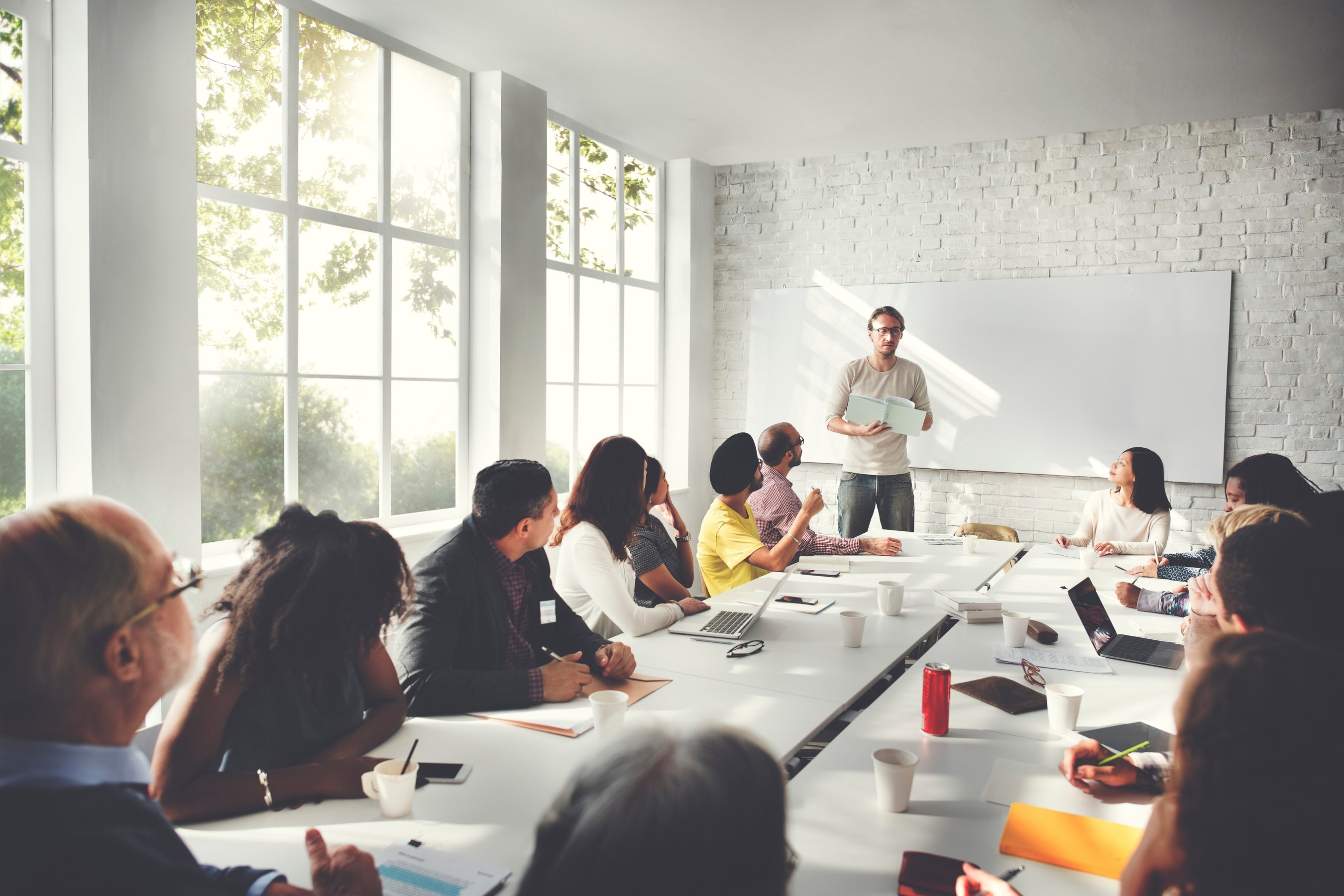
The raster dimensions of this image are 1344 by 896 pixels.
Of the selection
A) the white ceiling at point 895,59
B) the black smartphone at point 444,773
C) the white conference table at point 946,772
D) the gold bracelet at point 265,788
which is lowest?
the white conference table at point 946,772

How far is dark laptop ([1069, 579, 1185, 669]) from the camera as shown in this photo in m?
2.32

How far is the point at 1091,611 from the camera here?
8.47 feet

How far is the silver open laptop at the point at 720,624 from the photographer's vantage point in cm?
249

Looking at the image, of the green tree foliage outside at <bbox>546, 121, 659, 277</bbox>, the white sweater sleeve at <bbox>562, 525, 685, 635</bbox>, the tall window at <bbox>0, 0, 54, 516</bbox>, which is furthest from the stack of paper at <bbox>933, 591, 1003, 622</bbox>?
the green tree foliage outside at <bbox>546, 121, 659, 277</bbox>

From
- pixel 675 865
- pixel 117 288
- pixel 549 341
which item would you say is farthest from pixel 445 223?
pixel 675 865

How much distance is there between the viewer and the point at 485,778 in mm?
1542

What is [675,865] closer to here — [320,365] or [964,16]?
[320,365]

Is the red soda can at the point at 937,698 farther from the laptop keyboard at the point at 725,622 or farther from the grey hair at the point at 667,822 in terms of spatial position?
the grey hair at the point at 667,822

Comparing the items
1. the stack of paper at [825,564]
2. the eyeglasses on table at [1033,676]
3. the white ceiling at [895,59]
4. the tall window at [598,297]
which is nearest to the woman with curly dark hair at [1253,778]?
the eyeglasses on table at [1033,676]

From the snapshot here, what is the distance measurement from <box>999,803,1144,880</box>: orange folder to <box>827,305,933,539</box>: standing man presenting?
13.0 feet

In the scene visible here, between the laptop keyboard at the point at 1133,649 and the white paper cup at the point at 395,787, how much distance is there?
6.31ft

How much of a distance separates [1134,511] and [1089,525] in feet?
0.71

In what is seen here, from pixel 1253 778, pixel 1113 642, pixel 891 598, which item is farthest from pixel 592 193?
pixel 1253 778

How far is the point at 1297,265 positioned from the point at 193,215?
5.67m
